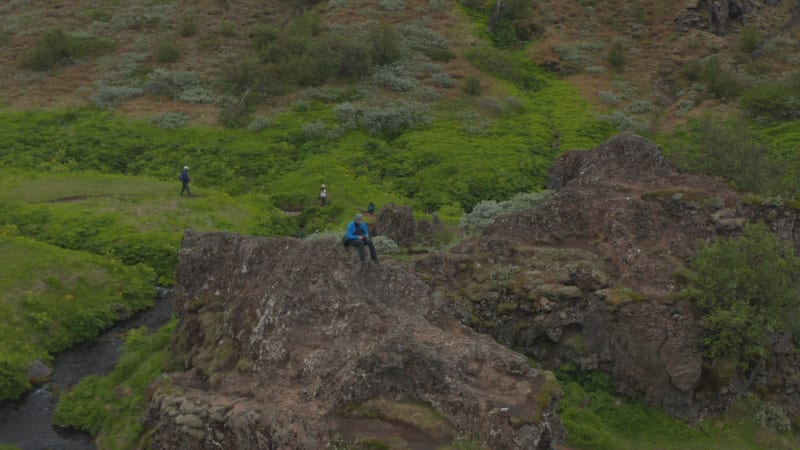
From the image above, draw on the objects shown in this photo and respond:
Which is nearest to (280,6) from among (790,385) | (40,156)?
(40,156)

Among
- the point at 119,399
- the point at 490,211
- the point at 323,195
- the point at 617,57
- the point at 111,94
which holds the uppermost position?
the point at 119,399

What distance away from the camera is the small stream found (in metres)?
25.8

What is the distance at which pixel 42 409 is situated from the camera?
28078 millimetres

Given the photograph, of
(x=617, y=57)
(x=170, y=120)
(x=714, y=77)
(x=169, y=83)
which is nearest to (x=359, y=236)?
(x=170, y=120)

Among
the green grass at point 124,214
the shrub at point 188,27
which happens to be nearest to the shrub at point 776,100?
the green grass at point 124,214

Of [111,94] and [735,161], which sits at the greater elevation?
[735,161]

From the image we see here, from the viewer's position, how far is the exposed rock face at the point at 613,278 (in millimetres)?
25547

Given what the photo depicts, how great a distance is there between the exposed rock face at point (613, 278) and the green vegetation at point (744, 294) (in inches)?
32.0

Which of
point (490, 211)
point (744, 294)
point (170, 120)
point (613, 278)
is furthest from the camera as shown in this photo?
point (170, 120)

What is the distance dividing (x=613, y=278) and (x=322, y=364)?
1521cm

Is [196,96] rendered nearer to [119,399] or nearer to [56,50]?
[56,50]

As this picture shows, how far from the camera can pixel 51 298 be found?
35750 millimetres

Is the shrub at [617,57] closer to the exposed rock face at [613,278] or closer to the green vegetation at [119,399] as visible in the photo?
the exposed rock face at [613,278]

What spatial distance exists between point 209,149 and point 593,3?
7836 cm
